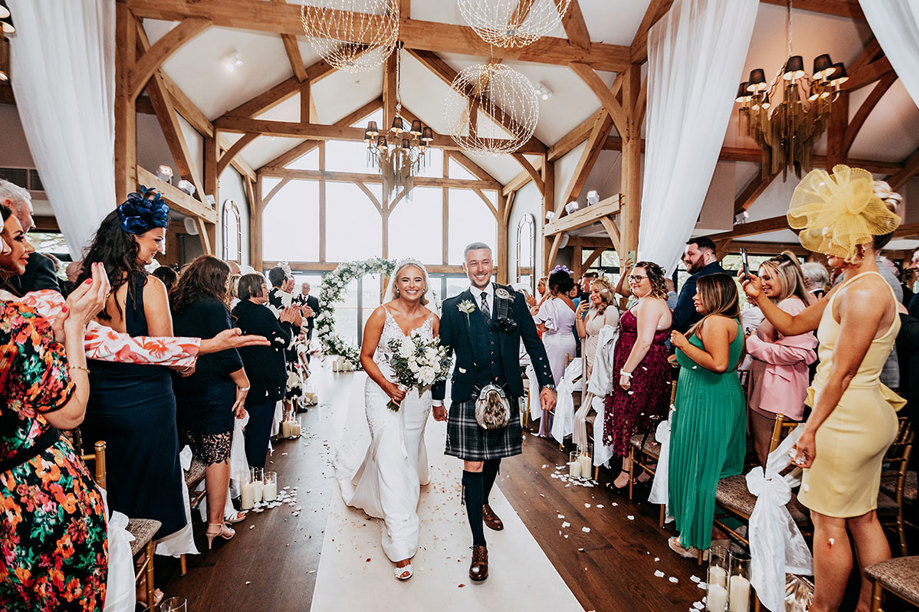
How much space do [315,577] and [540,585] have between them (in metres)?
1.30

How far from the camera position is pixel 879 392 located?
6.05 ft

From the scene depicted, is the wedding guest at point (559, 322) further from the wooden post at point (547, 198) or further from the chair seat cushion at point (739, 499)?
the wooden post at point (547, 198)

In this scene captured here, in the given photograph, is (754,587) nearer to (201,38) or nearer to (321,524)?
(321,524)

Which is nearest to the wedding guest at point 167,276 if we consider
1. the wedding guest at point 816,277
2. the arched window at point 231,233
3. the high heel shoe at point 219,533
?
the high heel shoe at point 219,533

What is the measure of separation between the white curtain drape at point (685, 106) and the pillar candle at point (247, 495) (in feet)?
14.7

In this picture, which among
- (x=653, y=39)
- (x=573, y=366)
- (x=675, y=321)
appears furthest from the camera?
(x=653, y=39)

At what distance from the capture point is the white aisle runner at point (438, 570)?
2395 mm

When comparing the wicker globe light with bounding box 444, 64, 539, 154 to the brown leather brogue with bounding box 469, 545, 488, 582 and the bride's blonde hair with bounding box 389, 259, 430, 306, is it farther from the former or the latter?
the brown leather brogue with bounding box 469, 545, 488, 582

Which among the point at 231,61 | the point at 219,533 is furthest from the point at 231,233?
the point at 219,533

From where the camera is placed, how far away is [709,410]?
2.67m

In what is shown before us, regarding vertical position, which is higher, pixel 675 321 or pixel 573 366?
pixel 675 321

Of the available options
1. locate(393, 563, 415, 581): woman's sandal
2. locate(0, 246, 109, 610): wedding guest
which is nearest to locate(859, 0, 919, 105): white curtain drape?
locate(393, 563, 415, 581): woman's sandal

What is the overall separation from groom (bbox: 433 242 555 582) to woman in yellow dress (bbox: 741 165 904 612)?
129 cm

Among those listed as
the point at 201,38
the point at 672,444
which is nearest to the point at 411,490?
the point at 672,444
